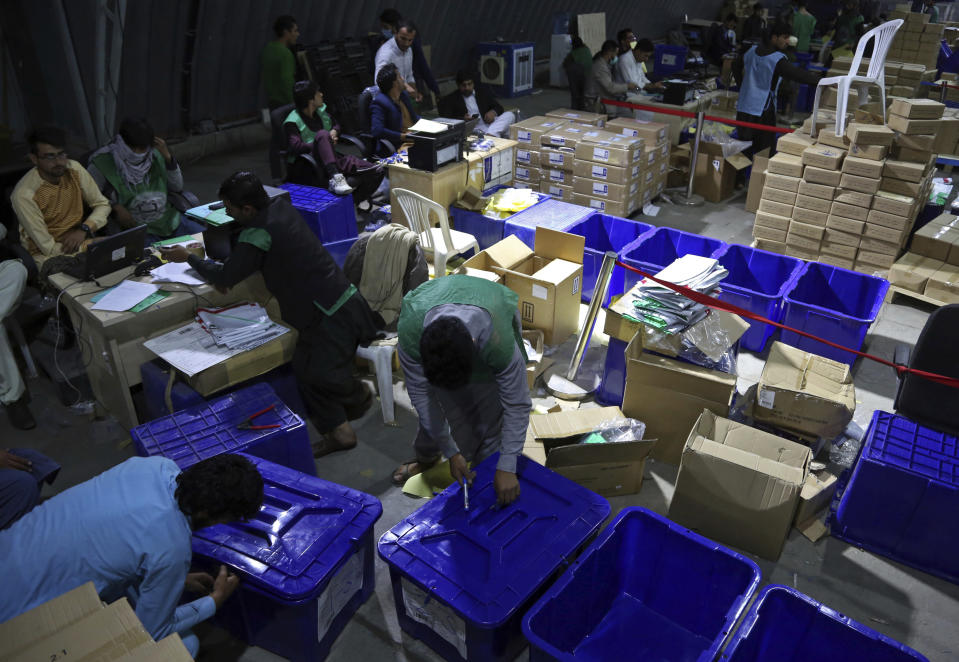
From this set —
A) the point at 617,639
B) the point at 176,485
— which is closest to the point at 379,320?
the point at 176,485

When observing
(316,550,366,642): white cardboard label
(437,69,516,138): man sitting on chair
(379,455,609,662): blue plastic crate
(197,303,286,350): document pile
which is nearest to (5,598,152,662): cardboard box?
(316,550,366,642): white cardboard label

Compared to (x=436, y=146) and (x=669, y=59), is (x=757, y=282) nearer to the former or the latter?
(x=436, y=146)

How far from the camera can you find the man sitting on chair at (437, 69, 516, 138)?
7.63 metres

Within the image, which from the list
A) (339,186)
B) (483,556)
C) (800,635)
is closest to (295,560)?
(483,556)

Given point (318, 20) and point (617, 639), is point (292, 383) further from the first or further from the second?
point (318, 20)

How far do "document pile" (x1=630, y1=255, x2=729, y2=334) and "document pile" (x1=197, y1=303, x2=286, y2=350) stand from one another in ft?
7.01

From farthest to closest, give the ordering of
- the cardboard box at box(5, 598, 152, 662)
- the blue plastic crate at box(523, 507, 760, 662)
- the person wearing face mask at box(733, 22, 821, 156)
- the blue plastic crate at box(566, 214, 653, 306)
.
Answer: the person wearing face mask at box(733, 22, 821, 156), the blue plastic crate at box(566, 214, 653, 306), the blue plastic crate at box(523, 507, 760, 662), the cardboard box at box(5, 598, 152, 662)

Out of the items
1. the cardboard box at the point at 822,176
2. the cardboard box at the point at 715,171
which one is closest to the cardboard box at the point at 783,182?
the cardboard box at the point at 822,176

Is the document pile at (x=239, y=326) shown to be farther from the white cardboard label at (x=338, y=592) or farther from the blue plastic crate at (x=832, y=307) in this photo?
the blue plastic crate at (x=832, y=307)

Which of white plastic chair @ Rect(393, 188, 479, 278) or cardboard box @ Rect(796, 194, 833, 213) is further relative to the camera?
cardboard box @ Rect(796, 194, 833, 213)

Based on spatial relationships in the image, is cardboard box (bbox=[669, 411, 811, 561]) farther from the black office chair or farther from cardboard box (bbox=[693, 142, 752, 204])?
cardboard box (bbox=[693, 142, 752, 204])

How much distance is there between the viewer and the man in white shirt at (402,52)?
7418 mm

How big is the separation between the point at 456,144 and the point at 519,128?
1.68 m

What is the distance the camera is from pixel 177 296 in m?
3.90
